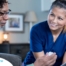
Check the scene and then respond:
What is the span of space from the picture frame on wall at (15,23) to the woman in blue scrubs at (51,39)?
2.72 m

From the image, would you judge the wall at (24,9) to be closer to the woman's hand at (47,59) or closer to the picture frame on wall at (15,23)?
the picture frame on wall at (15,23)

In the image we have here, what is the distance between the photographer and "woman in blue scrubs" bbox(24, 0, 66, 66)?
1507mm

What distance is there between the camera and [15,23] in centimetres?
432

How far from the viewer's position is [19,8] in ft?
14.4

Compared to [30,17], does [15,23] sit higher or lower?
lower

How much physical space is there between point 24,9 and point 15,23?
378mm

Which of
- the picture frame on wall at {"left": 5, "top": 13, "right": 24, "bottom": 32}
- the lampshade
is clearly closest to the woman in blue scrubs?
the lampshade

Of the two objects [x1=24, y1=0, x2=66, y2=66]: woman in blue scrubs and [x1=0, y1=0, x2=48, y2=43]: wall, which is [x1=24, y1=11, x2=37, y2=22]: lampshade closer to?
[x1=0, y1=0, x2=48, y2=43]: wall

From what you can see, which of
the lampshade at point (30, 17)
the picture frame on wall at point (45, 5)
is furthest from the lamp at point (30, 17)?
the picture frame on wall at point (45, 5)

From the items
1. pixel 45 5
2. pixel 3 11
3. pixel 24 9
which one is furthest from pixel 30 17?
pixel 3 11

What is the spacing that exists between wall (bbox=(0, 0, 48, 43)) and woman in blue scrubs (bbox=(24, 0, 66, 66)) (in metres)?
2.77

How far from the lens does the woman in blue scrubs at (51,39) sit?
1507mm

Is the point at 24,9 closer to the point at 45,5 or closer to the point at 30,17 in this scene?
the point at 30,17

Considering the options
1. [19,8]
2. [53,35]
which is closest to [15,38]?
[19,8]
